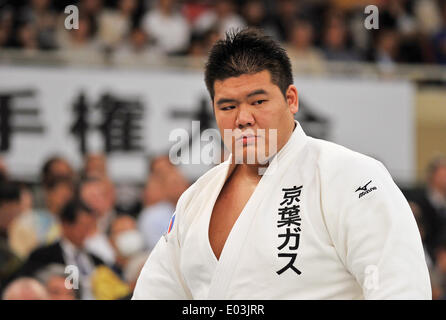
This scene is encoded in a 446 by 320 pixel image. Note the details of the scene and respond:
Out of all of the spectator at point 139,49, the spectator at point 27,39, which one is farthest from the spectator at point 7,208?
the spectator at point 139,49

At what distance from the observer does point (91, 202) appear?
6668mm

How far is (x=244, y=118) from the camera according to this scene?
2.62 meters

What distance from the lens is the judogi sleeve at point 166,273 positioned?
114 inches

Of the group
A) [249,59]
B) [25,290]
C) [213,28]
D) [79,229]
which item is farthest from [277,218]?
[213,28]

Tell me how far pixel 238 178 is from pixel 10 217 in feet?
12.6

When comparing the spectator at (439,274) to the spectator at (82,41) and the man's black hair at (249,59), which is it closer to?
the spectator at (82,41)

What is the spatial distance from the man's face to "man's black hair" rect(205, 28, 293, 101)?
0.02m

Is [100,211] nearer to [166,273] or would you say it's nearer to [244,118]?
[166,273]

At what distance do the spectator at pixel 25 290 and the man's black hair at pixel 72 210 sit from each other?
109 centimetres

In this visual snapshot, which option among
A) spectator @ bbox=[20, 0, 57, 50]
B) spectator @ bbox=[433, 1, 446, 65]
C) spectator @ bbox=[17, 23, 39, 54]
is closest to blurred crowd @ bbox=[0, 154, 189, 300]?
spectator @ bbox=[17, 23, 39, 54]

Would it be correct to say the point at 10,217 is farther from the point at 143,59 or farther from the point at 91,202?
the point at 143,59

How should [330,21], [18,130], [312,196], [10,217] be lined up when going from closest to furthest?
[312,196] < [10,217] < [18,130] < [330,21]

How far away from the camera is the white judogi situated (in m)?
2.41

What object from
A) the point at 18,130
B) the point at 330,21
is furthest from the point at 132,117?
the point at 330,21
